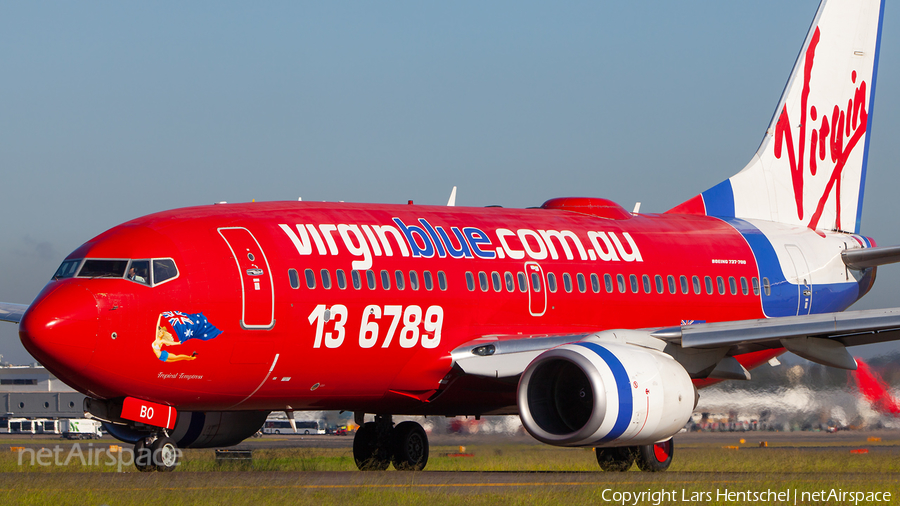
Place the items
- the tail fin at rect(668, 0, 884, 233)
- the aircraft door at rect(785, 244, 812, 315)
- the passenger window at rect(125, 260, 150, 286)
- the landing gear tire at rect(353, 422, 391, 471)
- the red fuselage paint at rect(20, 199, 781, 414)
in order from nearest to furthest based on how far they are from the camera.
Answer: the red fuselage paint at rect(20, 199, 781, 414), the passenger window at rect(125, 260, 150, 286), the landing gear tire at rect(353, 422, 391, 471), the aircraft door at rect(785, 244, 812, 315), the tail fin at rect(668, 0, 884, 233)

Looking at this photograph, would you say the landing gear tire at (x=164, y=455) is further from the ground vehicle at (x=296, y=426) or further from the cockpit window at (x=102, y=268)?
the ground vehicle at (x=296, y=426)

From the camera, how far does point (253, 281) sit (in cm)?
1546

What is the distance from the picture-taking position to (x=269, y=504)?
1179 centimetres

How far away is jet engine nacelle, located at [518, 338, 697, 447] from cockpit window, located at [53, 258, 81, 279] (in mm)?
6168

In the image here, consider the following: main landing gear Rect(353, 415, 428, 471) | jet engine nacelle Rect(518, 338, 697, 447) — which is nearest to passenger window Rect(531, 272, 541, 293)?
jet engine nacelle Rect(518, 338, 697, 447)

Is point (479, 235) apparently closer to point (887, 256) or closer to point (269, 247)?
point (269, 247)

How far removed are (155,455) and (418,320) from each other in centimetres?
440

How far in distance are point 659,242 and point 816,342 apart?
177 inches

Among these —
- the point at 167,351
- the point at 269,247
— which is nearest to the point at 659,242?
the point at 269,247

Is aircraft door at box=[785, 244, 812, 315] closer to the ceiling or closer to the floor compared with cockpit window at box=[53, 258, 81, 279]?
closer to the floor

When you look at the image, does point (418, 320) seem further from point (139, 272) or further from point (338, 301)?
point (139, 272)

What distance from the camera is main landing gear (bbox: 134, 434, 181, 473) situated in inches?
579

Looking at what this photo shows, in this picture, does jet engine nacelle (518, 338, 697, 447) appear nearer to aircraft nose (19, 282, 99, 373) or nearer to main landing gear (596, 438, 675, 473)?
main landing gear (596, 438, 675, 473)

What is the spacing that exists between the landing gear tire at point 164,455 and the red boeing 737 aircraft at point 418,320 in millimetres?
27
